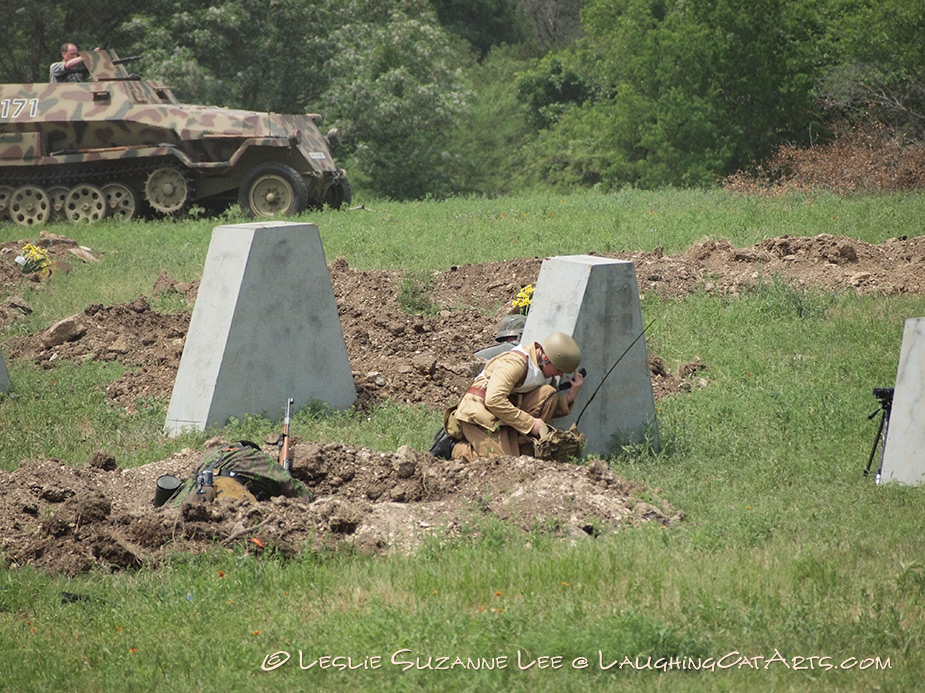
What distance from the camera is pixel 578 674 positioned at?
4.40 metres

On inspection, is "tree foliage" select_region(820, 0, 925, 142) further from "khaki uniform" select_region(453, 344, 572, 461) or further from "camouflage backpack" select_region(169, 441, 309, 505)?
"camouflage backpack" select_region(169, 441, 309, 505)

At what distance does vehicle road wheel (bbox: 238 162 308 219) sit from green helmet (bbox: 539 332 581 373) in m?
13.0

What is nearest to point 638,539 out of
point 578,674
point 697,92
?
point 578,674

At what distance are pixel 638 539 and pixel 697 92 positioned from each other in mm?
23479

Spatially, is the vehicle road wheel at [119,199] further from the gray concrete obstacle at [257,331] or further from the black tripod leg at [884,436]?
the black tripod leg at [884,436]

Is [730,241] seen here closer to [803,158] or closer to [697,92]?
[803,158]

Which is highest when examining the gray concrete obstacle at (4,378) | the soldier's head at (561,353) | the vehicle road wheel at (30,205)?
the soldier's head at (561,353)

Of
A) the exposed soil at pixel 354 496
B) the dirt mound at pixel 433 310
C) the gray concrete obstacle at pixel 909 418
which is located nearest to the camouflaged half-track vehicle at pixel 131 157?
the dirt mound at pixel 433 310

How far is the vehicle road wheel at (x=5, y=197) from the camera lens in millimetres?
19859

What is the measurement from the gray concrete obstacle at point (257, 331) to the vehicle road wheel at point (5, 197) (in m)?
13.0

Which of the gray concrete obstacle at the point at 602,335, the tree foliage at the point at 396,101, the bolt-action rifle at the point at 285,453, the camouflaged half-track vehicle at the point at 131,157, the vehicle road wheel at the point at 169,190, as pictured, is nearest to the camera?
the bolt-action rifle at the point at 285,453

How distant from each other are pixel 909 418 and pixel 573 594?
2.51m

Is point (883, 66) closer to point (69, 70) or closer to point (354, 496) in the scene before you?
point (69, 70)

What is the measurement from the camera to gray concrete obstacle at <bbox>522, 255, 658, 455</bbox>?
7.26 m
